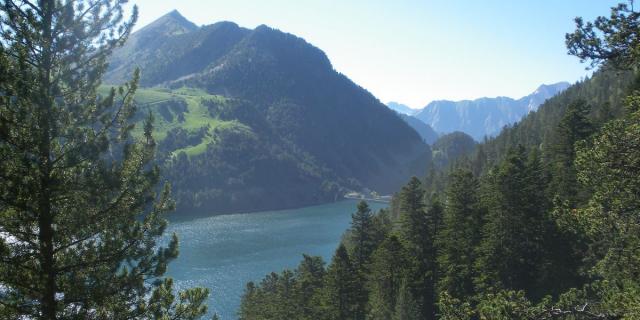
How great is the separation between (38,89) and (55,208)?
10.4ft

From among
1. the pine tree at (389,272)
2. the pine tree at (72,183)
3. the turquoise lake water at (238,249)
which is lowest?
the turquoise lake water at (238,249)

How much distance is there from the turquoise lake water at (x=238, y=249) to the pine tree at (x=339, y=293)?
33724mm

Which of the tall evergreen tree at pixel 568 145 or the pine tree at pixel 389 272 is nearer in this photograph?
the tall evergreen tree at pixel 568 145

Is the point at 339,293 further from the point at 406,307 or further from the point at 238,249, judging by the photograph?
the point at 238,249

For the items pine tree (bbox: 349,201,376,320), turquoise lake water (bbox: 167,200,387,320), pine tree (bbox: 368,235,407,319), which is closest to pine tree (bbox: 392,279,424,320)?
pine tree (bbox: 368,235,407,319)

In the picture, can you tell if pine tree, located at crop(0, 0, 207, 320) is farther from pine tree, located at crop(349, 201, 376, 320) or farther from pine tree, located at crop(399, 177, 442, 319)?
pine tree, located at crop(349, 201, 376, 320)

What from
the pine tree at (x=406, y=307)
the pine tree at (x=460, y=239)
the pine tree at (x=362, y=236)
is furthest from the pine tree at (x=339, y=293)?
the pine tree at (x=460, y=239)

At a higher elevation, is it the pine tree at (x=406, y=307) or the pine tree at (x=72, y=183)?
the pine tree at (x=72, y=183)

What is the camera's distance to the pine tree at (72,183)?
38.4 feet

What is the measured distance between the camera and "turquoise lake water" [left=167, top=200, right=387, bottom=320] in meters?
90.8

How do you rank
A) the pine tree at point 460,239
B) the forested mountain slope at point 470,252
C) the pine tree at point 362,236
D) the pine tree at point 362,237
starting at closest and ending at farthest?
1. the forested mountain slope at point 470,252
2. the pine tree at point 460,239
3. the pine tree at point 362,237
4. the pine tree at point 362,236

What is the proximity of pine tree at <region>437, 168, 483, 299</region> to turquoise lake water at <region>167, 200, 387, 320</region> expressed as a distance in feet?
144

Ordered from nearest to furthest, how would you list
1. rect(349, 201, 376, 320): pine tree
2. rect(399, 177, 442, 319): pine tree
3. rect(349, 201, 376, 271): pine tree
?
rect(399, 177, 442, 319): pine tree < rect(349, 201, 376, 320): pine tree < rect(349, 201, 376, 271): pine tree

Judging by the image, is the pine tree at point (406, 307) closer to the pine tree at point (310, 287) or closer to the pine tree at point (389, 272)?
the pine tree at point (389, 272)
